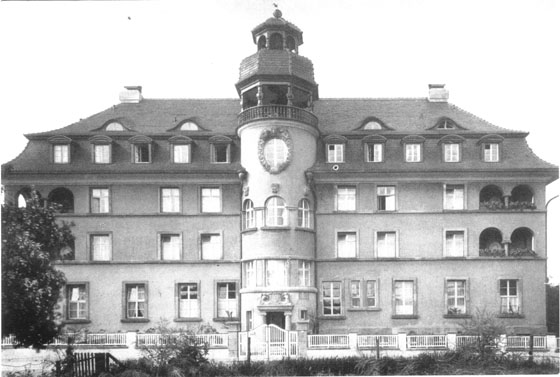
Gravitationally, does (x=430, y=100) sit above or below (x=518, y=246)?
above

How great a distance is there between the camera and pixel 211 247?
26.2 meters

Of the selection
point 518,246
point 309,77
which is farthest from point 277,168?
point 518,246

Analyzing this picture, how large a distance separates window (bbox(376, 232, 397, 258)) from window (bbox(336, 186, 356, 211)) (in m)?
1.75

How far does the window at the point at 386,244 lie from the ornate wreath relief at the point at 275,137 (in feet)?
17.4

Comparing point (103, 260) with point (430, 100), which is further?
point (430, 100)

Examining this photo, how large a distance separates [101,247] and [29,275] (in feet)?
30.9

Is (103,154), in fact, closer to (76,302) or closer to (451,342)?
(76,302)

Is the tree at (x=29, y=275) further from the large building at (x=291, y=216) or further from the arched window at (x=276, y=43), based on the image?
the arched window at (x=276, y=43)

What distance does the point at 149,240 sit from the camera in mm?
25375

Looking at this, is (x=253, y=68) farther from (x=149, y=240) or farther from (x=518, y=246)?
(x=518, y=246)

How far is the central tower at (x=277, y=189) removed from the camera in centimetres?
2472

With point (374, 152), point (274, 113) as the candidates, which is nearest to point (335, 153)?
point (374, 152)

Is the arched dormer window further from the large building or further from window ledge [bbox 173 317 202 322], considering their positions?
window ledge [bbox 173 317 202 322]

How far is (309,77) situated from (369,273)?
8923 millimetres
